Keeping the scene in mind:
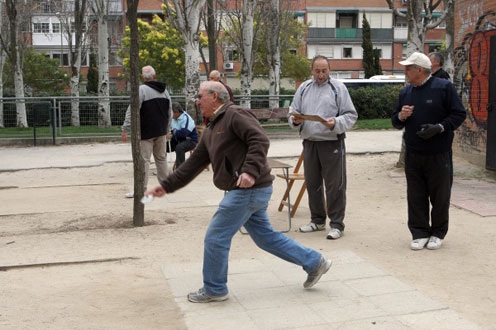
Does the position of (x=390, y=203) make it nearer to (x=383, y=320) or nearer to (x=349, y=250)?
(x=349, y=250)

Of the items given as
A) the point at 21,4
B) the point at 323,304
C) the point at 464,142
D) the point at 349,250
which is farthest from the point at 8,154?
the point at 21,4

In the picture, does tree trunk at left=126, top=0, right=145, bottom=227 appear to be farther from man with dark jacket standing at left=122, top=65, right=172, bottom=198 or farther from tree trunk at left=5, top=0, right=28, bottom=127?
tree trunk at left=5, top=0, right=28, bottom=127

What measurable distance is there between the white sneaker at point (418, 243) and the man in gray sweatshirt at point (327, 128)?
0.87 meters

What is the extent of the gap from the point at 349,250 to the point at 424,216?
2.78 ft

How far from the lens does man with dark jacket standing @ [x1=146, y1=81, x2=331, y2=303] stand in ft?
15.3

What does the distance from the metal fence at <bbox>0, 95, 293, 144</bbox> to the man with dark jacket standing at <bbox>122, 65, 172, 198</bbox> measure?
405 inches

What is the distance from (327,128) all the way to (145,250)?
236 cm

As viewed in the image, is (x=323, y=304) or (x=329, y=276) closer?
(x=323, y=304)

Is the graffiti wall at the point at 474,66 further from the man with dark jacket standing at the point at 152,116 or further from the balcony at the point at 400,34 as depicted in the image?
the balcony at the point at 400,34

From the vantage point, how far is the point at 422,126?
→ 6105mm

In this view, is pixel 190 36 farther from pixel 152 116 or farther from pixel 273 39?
pixel 273 39

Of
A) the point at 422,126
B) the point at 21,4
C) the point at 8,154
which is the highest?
the point at 21,4

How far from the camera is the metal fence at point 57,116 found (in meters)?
19.3

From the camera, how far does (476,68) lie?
468 inches
